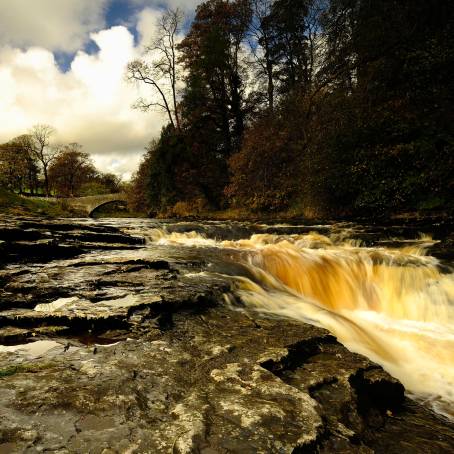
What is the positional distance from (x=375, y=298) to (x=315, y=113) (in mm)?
Answer: 11958

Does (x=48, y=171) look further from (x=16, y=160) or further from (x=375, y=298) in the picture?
(x=375, y=298)

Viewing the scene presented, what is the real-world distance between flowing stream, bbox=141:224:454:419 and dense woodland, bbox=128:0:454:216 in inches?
146

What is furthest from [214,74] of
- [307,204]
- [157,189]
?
[307,204]

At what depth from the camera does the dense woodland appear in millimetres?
10188

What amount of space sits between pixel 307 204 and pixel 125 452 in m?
14.5

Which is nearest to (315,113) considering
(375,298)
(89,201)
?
(375,298)

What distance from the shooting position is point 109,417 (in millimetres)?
1575

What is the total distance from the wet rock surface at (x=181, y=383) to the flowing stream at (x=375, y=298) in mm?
825

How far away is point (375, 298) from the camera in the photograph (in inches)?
222

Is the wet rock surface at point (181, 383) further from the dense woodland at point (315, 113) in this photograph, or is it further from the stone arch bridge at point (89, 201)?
the stone arch bridge at point (89, 201)

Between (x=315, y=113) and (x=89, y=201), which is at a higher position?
(x=315, y=113)

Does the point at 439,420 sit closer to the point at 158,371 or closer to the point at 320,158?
the point at 158,371

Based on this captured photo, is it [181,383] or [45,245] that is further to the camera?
[45,245]

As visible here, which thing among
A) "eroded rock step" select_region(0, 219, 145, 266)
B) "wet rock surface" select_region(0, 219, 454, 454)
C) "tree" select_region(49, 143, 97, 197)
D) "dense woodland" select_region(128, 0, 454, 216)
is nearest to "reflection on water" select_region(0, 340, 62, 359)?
"wet rock surface" select_region(0, 219, 454, 454)
